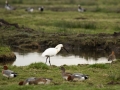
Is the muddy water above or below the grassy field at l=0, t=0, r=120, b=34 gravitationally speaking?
below

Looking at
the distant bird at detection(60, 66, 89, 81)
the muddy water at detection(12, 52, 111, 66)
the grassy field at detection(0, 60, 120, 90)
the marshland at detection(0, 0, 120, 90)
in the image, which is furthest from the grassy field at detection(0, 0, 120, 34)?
the distant bird at detection(60, 66, 89, 81)

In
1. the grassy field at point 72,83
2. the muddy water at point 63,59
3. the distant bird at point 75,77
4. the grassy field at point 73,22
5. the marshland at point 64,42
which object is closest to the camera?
the grassy field at point 72,83

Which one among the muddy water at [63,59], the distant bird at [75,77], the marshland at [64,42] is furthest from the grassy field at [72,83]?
the muddy water at [63,59]

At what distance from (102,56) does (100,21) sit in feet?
26.4

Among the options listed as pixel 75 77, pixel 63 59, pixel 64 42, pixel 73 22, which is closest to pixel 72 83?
pixel 75 77

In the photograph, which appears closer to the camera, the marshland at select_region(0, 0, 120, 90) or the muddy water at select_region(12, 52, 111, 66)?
the marshland at select_region(0, 0, 120, 90)

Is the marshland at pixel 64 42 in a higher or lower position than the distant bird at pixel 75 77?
higher

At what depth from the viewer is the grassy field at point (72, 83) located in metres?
11.1

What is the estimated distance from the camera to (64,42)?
79.5 ft

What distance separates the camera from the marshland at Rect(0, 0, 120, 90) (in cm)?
1223

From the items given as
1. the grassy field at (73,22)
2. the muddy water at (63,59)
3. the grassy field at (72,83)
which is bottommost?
the grassy field at (72,83)

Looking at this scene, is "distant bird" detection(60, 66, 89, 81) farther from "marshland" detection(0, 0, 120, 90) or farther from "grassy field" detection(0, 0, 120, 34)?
"grassy field" detection(0, 0, 120, 34)

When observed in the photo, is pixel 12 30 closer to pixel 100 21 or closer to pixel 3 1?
pixel 100 21

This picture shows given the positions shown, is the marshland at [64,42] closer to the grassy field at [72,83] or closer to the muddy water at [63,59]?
the grassy field at [72,83]
